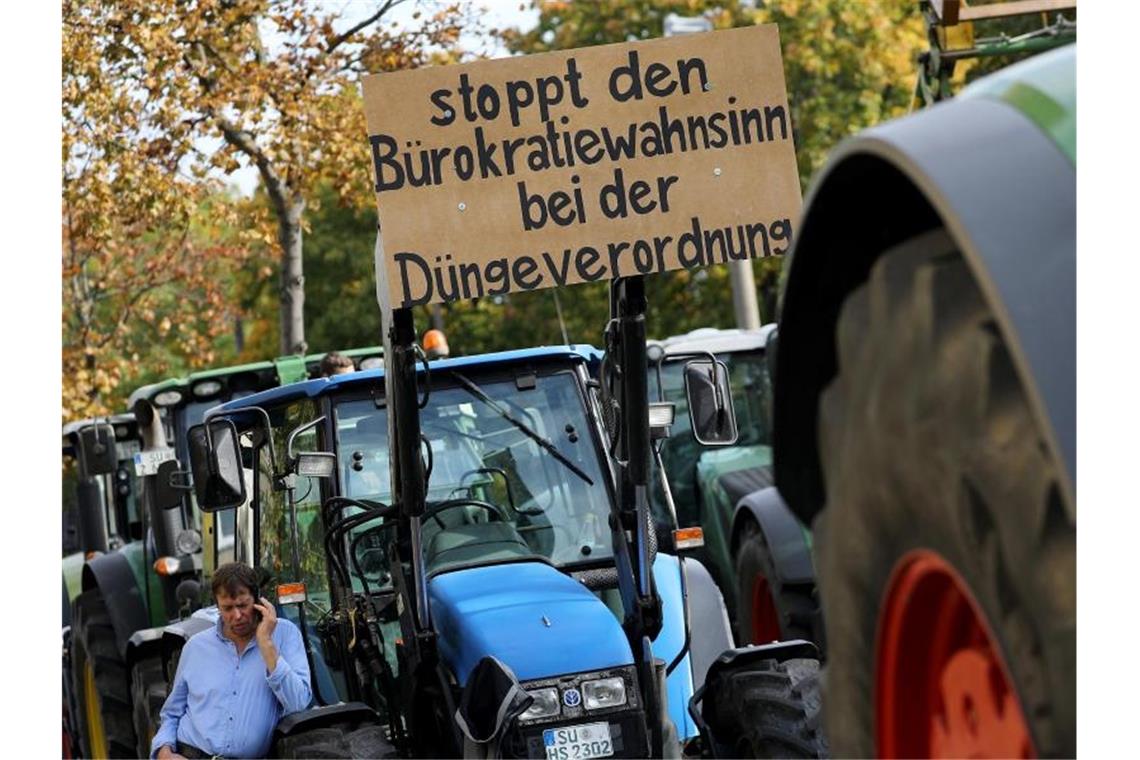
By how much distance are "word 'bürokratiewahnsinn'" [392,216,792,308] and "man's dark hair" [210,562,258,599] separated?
8.12 ft

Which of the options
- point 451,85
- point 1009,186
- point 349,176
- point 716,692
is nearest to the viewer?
point 1009,186

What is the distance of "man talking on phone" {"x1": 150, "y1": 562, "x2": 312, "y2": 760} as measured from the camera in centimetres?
801

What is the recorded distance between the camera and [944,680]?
235cm

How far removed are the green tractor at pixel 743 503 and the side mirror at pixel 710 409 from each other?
1.46 metres

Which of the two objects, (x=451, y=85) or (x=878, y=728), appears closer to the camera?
(x=878, y=728)

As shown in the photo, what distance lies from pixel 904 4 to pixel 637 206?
Answer: 2550 cm

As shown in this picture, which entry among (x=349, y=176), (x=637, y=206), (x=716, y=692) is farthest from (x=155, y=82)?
(x=637, y=206)

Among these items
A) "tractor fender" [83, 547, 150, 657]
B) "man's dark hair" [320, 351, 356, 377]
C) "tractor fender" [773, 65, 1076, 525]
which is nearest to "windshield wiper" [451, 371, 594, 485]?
"man's dark hair" [320, 351, 356, 377]

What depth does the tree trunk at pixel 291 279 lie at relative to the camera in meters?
17.8

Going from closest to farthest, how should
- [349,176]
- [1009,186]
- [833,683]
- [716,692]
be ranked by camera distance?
[1009,186] < [833,683] < [716,692] < [349,176]

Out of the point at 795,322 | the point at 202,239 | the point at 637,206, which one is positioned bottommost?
the point at 795,322

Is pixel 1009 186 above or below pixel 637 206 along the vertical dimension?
below

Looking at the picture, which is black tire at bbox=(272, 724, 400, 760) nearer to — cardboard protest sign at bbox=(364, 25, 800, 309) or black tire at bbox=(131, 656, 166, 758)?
cardboard protest sign at bbox=(364, 25, 800, 309)

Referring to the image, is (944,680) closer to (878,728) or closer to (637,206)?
(878,728)
